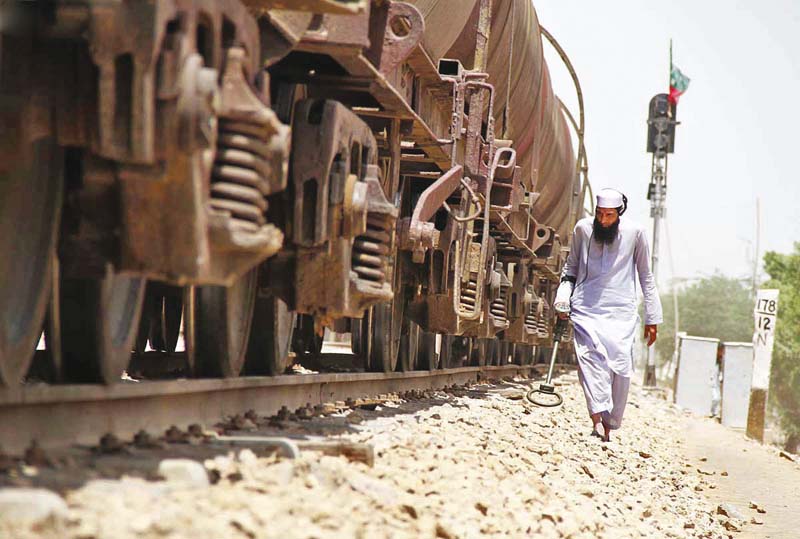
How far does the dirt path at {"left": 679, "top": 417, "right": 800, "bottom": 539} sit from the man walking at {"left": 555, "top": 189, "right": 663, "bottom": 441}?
108cm

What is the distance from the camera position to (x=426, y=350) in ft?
34.8

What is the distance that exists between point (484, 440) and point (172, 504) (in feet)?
10.8

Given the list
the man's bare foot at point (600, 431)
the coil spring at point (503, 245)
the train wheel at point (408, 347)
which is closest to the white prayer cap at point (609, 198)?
the man's bare foot at point (600, 431)

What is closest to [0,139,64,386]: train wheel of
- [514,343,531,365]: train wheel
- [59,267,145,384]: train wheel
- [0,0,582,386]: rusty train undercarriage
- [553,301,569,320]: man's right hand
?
[0,0,582,386]: rusty train undercarriage

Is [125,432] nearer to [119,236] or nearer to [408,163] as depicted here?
[119,236]

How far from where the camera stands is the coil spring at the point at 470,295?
31.7 feet

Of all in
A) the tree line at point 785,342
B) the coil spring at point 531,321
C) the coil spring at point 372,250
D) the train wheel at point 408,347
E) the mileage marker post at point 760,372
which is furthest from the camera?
the tree line at point 785,342

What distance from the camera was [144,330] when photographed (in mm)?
7316

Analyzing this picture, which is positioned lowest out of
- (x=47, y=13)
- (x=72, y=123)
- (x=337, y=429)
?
(x=337, y=429)

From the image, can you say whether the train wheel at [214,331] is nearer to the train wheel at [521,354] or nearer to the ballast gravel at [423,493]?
the ballast gravel at [423,493]

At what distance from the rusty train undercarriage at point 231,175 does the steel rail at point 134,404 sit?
14cm

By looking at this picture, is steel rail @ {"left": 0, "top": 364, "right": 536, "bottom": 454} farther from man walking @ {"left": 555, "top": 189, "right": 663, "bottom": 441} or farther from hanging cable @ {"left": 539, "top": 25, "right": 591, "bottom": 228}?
hanging cable @ {"left": 539, "top": 25, "right": 591, "bottom": 228}

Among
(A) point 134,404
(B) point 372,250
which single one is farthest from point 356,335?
(A) point 134,404

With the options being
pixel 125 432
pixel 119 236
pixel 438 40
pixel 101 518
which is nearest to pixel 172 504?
pixel 101 518
